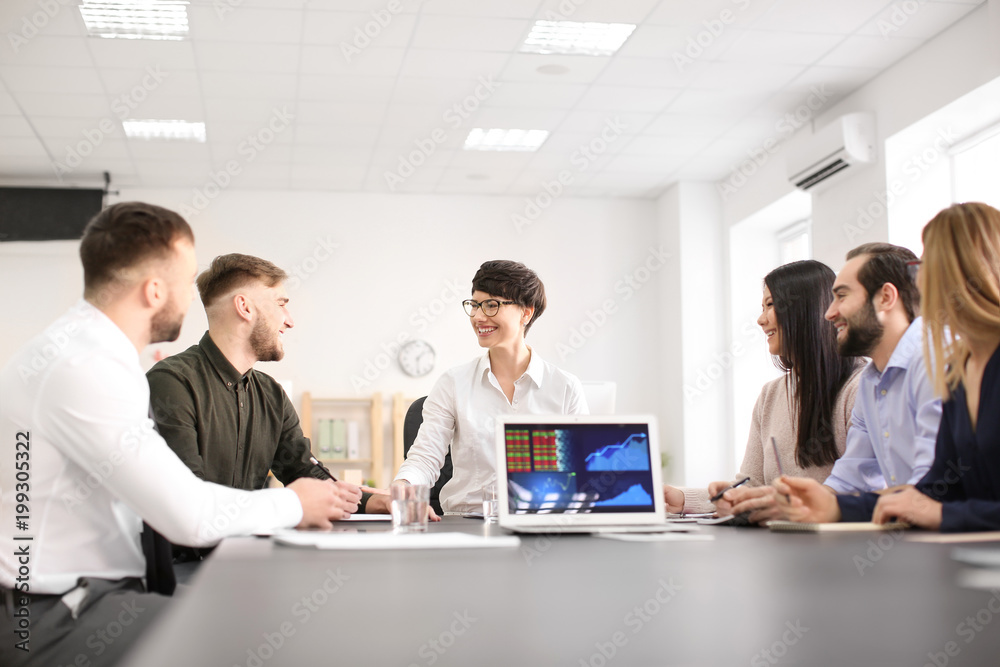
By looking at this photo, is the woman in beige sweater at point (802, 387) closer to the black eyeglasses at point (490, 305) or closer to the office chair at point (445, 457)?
the black eyeglasses at point (490, 305)

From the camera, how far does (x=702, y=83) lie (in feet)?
16.6

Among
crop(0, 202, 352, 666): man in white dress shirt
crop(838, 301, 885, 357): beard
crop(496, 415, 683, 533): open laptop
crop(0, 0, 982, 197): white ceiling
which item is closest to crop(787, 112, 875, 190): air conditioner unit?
crop(0, 0, 982, 197): white ceiling

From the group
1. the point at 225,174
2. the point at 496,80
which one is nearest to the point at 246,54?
the point at 496,80

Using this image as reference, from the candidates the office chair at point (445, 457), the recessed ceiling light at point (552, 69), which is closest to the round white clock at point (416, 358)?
the recessed ceiling light at point (552, 69)

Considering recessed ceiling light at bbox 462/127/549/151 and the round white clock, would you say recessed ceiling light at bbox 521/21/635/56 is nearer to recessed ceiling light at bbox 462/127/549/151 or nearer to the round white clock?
recessed ceiling light at bbox 462/127/549/151

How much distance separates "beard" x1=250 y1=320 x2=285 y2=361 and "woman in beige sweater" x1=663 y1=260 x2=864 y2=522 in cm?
119

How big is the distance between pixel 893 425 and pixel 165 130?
508 centimetres

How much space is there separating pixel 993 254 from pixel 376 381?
5758 millimetres

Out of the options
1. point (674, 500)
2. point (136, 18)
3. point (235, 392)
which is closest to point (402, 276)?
point (136, 18)

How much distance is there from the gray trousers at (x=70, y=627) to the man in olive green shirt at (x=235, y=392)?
0.71 metres

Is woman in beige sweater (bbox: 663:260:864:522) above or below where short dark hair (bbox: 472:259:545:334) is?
below

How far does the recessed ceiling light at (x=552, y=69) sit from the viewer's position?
483cm

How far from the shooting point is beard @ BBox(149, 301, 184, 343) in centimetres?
167

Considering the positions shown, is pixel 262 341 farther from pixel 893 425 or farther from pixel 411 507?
pixel 893 425
